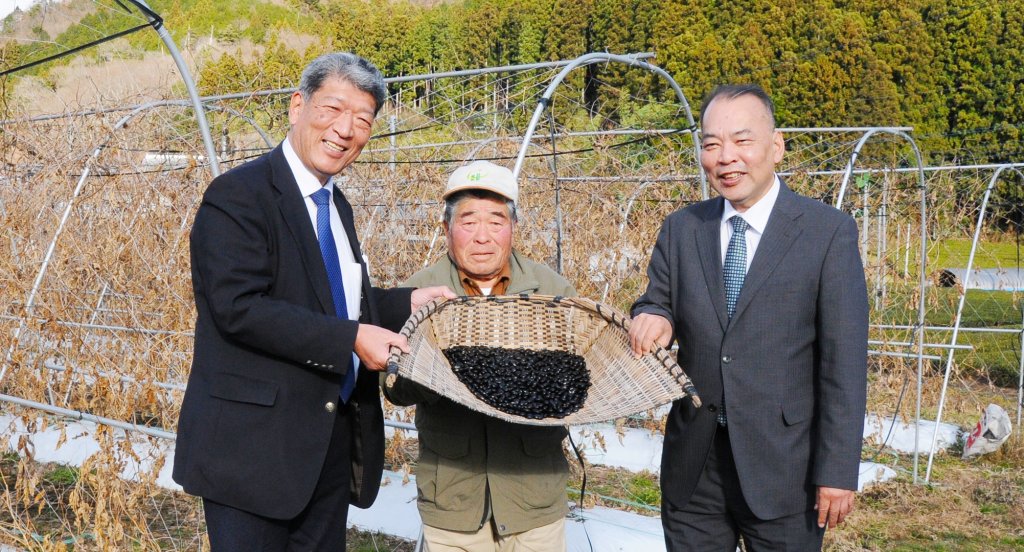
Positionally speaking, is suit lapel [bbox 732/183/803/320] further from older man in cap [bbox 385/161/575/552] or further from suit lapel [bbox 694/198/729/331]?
older man in cap [bbox 385/161/575/552]

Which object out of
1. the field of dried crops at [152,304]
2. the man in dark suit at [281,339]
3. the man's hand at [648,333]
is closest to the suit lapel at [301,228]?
the man in dark suit at [281,339]

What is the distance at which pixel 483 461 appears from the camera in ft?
8.34

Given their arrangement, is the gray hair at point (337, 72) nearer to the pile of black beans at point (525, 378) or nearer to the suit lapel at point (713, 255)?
the pile of black beans at point (525, 378)

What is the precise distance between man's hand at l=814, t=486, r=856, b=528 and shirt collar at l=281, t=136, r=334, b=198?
1.52 meters

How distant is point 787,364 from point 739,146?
23.1 inches

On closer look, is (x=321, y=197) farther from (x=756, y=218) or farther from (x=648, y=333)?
(x=756, y=218)

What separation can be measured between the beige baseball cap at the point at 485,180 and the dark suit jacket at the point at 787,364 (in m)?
0.63

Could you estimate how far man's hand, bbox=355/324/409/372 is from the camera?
219 centimetres

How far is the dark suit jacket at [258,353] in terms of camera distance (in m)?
2.11

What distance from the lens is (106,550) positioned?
136 inches

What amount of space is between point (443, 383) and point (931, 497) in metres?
4.65

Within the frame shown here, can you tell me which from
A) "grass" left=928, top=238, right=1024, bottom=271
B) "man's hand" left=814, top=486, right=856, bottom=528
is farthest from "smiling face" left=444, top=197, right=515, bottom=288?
"grass" left=928, top=238, right=1024, bottom=271

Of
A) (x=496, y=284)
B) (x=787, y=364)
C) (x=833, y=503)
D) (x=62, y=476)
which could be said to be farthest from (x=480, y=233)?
(x=62, y=476)

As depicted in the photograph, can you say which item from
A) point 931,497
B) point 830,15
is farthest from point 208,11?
point 931,497
